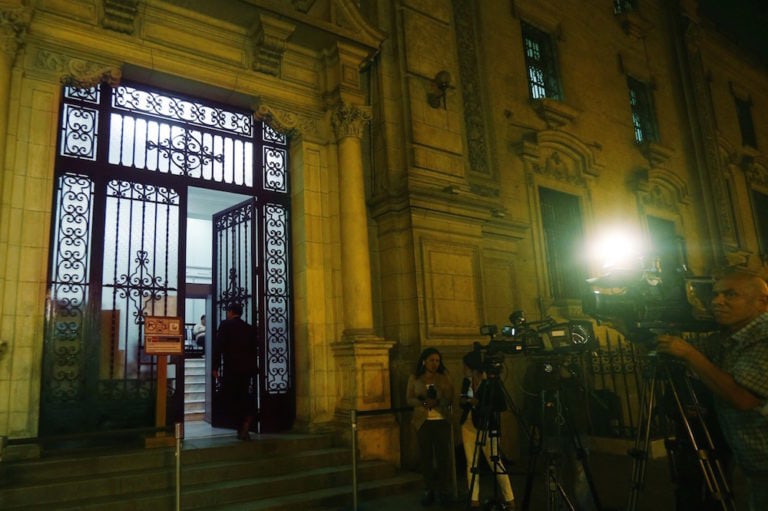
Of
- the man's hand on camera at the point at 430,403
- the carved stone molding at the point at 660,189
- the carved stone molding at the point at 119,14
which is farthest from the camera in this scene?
the carved stone molding at the point at 660,189

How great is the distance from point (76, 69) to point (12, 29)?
69 cm

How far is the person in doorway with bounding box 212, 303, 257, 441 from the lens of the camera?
658 centimetres

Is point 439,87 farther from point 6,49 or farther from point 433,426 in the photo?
point 6,49

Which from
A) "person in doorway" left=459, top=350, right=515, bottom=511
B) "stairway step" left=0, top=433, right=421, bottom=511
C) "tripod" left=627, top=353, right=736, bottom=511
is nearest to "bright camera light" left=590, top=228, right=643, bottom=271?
"person in doorway" left=459, top=350, right=515, bottom=511

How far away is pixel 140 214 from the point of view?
682cm

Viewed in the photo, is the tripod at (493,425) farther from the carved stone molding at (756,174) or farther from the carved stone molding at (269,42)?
the carved stone molding at (756,174)

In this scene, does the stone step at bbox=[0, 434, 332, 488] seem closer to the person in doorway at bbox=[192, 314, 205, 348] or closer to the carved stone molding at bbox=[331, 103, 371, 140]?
the carved stone molding at bbox=[331, 103, 371, 140]

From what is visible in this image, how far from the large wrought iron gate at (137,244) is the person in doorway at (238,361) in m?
0.64

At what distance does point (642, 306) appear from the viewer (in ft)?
11.4

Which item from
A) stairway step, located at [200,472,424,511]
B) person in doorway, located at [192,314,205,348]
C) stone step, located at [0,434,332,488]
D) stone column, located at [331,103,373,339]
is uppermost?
stone column, located at [331,103,373,339]

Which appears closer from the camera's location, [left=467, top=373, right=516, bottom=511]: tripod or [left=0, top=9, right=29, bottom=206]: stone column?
[left=467, top=373, right=516, bottom=511]: tripod

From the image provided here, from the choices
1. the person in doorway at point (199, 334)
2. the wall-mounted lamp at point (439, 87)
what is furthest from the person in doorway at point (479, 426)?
the person in doorway at point (199, 334)

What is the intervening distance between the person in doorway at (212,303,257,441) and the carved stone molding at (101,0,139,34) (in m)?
3.74

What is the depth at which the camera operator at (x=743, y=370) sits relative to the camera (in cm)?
247
